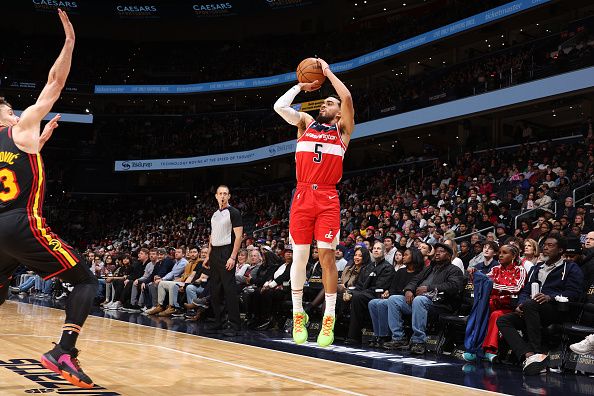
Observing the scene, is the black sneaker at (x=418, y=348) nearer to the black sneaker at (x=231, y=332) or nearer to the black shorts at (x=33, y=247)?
the black sneaker at (x=231, y=332)

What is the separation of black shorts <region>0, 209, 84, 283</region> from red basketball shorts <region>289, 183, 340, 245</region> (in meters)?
1.97

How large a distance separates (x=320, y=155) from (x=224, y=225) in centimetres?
398

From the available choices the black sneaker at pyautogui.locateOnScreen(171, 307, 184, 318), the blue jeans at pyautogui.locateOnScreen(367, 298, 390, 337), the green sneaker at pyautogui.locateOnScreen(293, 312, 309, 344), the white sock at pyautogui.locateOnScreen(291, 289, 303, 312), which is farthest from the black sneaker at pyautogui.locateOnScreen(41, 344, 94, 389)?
the black sneaker at pyautogui.locateOnScreen(171, 307, 184, 318)

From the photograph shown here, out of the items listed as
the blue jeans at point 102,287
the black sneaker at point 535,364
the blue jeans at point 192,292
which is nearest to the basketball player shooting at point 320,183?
the black sneaker at point 535,364

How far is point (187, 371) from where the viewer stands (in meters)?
5.52

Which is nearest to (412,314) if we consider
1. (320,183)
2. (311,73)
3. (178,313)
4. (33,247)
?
(320,183)

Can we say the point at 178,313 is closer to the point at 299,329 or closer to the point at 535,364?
the point at 299,329

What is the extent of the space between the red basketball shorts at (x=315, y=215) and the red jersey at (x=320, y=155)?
0.29 ft

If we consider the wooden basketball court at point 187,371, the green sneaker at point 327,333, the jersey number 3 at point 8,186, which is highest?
the jersey number 3 at point 8,186

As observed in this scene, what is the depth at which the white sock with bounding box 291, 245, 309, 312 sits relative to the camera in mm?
5613

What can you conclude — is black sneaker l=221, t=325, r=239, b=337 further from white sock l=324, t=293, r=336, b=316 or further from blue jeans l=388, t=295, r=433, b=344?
white sock l=324, t=293, r=336, b=316

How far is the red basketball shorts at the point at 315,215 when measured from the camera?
18.0 ft

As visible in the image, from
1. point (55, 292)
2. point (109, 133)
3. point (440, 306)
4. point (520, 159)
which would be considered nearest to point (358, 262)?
point (440, 306)

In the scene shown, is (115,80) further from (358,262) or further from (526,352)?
(526,352)
